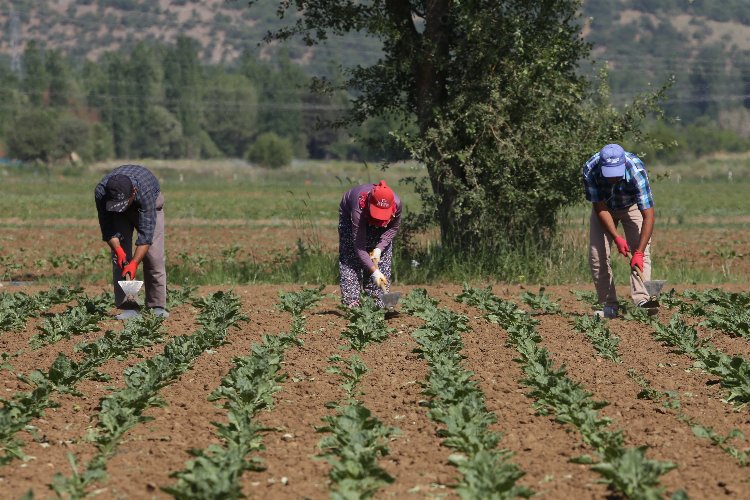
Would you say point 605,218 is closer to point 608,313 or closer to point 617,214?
point 617,214

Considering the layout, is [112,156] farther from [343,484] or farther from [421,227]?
[343,484]

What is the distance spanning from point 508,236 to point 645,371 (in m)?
7.17

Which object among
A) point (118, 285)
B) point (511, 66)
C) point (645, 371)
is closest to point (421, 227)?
point (511, 66)

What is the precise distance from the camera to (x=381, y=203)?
32.5ft

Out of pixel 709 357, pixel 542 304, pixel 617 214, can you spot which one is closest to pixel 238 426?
pixel 709 357

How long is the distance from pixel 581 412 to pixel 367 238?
450 cm

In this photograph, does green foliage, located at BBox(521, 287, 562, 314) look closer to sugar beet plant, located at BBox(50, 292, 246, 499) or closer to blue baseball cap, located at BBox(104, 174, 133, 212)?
sugar beet plant, located at BBox(50, 292, 246, 499)

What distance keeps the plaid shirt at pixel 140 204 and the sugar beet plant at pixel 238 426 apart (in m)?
1.53

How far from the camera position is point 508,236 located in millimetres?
15258

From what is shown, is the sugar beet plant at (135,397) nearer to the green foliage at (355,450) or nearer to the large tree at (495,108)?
the green foliage at (355,450)

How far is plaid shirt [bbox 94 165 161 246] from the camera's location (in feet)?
33.7

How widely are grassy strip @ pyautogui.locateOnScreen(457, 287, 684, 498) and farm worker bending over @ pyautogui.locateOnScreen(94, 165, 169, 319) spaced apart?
→ 3.09m

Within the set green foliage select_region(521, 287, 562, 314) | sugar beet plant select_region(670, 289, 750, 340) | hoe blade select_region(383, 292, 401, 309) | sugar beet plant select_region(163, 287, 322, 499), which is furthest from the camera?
green foliage select_region(521, 287, 562, 314)

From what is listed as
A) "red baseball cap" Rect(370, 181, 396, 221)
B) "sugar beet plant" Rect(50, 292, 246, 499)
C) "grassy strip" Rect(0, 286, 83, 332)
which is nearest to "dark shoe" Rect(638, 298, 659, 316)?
"red baseball cap" Rect(370, 181, 396, 221)
